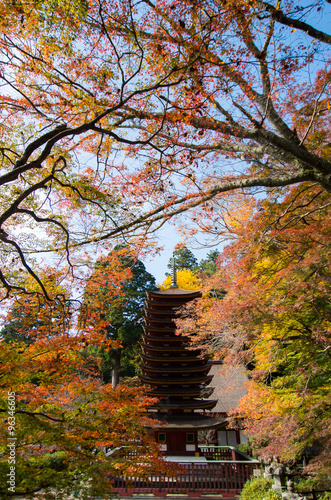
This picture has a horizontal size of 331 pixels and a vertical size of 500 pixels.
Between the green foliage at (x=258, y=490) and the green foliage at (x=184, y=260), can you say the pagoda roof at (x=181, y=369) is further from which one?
the green foliage at (x=184, y=260)

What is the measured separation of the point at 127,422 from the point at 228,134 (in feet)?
14.1

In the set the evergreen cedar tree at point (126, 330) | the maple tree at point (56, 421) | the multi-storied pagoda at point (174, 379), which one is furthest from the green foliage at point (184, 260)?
the maple tree at point (56, 421)

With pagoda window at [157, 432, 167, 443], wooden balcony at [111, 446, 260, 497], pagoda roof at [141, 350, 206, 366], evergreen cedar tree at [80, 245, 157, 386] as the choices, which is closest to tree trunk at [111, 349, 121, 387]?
evergreen cedar tree at [80, 245, 157, 386]

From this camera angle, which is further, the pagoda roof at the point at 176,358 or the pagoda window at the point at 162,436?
the pagoda roof at the point at 176,358

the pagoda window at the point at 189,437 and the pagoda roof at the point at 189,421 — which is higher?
the pagoda roof at the point at 189,421

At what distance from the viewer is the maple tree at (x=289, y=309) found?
538 cm

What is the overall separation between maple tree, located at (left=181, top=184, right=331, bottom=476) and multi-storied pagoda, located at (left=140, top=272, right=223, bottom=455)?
4.12 metres

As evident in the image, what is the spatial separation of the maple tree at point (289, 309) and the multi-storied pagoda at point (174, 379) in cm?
412

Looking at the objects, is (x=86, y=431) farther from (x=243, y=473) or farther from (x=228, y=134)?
(x=243, y=473)

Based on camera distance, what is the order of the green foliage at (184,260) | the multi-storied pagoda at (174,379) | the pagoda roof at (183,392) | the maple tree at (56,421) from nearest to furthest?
the maple tree at (56,421), the multi-storied pagoda at (174,379), the pagoda roof at (183,392), the green foliage at (184,260)

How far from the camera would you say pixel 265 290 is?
20.7 ft

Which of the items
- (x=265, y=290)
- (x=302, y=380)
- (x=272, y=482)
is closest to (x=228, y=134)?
(x=265, y=290)

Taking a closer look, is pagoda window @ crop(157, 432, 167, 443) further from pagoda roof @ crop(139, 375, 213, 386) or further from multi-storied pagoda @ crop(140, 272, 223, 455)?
pagoda roof @ crop(139, 375, 213, 386)

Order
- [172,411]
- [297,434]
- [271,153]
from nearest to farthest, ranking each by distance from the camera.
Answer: [271,153], [297,434], [172,411]
